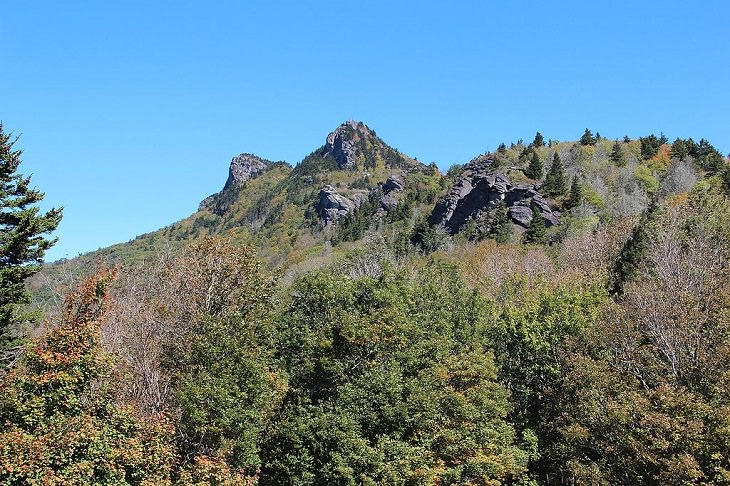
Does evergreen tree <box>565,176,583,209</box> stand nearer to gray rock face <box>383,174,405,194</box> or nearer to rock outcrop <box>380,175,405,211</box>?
rock outcrop <box>380,175,405,211</box>

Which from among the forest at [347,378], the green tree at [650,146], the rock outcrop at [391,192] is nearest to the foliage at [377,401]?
the forest at [347,378]

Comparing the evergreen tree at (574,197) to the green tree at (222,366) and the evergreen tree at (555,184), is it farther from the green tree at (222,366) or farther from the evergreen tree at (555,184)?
the green tree at (222,366)

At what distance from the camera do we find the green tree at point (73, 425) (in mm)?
15750

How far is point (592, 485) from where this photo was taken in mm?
23062

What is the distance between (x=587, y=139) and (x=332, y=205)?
90.9 metres

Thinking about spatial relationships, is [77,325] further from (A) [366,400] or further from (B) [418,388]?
(B) [418,388]

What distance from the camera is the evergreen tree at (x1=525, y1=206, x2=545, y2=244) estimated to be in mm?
77438

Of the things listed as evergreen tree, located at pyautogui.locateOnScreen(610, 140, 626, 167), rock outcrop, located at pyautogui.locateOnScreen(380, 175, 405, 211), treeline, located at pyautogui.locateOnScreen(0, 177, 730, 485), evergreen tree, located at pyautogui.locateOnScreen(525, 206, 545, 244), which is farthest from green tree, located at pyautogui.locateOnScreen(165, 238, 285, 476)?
rock outcrop, located at pyautogui.locateOnScreen(380, 175, 405, 211)

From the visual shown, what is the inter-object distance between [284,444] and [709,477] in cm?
1778

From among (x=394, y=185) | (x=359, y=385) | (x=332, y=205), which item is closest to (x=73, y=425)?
(x=359, y=385)

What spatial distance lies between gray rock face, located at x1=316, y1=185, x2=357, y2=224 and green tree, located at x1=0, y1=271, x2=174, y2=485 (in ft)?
515

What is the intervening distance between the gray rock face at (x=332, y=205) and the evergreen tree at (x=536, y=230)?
Answer: 9994cm

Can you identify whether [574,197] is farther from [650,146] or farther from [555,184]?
[650,146]

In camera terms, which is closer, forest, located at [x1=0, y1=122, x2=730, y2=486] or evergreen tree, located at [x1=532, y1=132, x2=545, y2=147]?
forest, located at [x1=0, y1=122, x2=730, y2=486]
